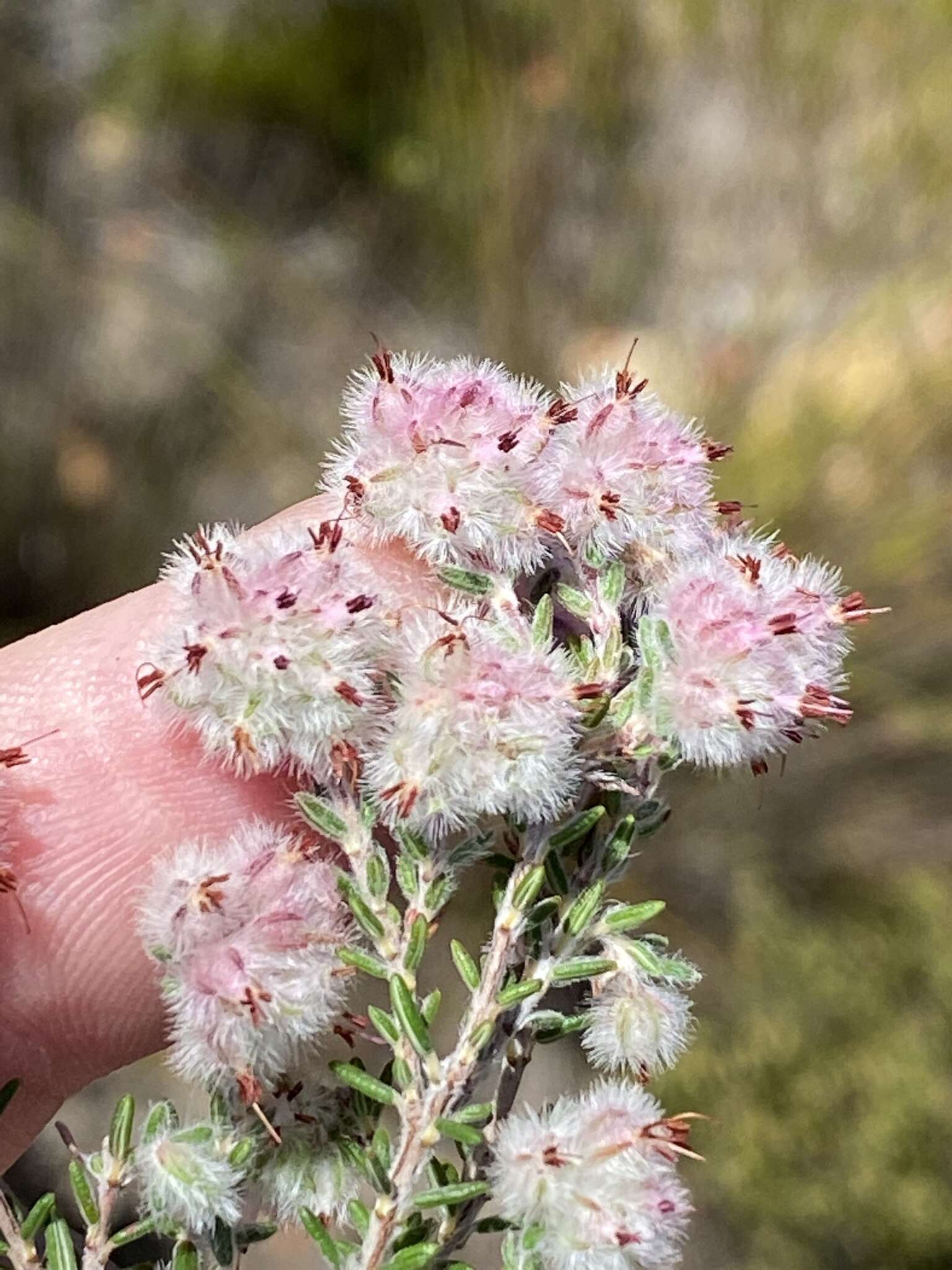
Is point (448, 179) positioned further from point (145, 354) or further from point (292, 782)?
point (292, 782)

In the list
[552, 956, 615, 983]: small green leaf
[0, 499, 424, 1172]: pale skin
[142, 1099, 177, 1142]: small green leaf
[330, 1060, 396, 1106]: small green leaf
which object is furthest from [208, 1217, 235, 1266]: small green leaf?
[0, 499, 424, 1172]: pale skin

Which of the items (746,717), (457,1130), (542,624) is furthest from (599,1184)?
(542,624)

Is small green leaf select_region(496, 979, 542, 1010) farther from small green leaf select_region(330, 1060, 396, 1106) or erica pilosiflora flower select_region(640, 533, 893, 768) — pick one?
erica pilosiflora flower select_region(640, 533, 893, 768)

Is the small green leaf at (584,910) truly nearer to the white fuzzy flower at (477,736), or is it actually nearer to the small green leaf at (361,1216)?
the white fuzzy flower at (477,736)

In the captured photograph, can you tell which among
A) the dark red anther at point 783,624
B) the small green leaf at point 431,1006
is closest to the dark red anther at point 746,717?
the dark red anther at point 783,624

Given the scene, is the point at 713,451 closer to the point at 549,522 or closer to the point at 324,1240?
the point at 549,522

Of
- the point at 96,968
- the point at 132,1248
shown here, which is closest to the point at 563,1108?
the point at 96,968
